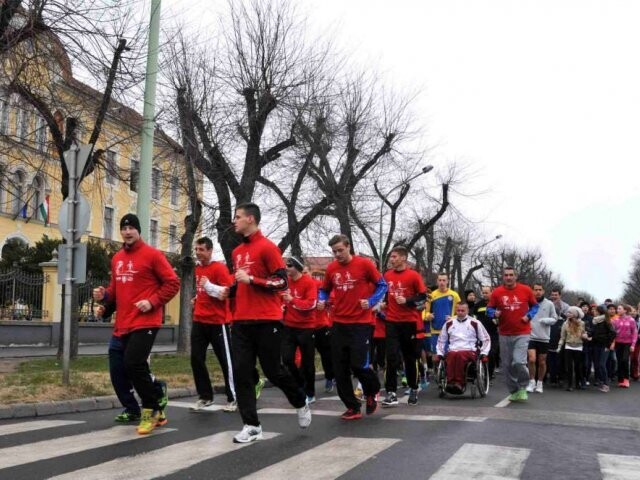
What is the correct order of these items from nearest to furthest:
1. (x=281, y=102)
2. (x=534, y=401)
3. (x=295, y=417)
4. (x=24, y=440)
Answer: (x=24, y=440), (x=295, y=417), (x=534, y=401), (x=281, y=102)

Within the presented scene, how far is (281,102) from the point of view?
64.3ft

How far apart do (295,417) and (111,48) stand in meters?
6.94

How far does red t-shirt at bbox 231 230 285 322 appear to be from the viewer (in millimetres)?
6609

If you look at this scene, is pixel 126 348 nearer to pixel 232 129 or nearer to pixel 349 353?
pixel 349 353

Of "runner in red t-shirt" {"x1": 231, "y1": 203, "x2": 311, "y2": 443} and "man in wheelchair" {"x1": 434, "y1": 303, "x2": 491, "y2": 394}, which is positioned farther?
"man in wheelchair" {"x1": 434, "y1": 303, "x2": 491, "y2": 394}

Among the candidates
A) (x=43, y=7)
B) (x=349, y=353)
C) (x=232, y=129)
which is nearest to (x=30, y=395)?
(x=349, y=353)

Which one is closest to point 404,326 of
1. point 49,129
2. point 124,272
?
point 124,272

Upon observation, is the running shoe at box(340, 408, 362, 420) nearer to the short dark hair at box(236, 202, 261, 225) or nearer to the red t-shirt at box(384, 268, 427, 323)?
the red t-shirt at box(384, 268, 427, 323)

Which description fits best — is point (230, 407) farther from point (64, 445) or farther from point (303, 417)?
point (64, 445)

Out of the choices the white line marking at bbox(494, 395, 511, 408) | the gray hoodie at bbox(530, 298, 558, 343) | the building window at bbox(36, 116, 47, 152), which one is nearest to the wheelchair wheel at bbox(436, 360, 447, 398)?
the white line marking at bbox(494, 395, 511, 408)

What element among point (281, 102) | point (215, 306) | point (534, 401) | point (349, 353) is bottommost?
point (534, 401)

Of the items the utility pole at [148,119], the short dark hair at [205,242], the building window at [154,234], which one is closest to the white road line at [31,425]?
the short dark hair at [205,242]

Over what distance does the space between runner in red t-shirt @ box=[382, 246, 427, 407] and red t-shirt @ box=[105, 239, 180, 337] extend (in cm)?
354

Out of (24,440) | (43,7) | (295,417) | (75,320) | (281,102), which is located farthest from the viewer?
(281,102)
